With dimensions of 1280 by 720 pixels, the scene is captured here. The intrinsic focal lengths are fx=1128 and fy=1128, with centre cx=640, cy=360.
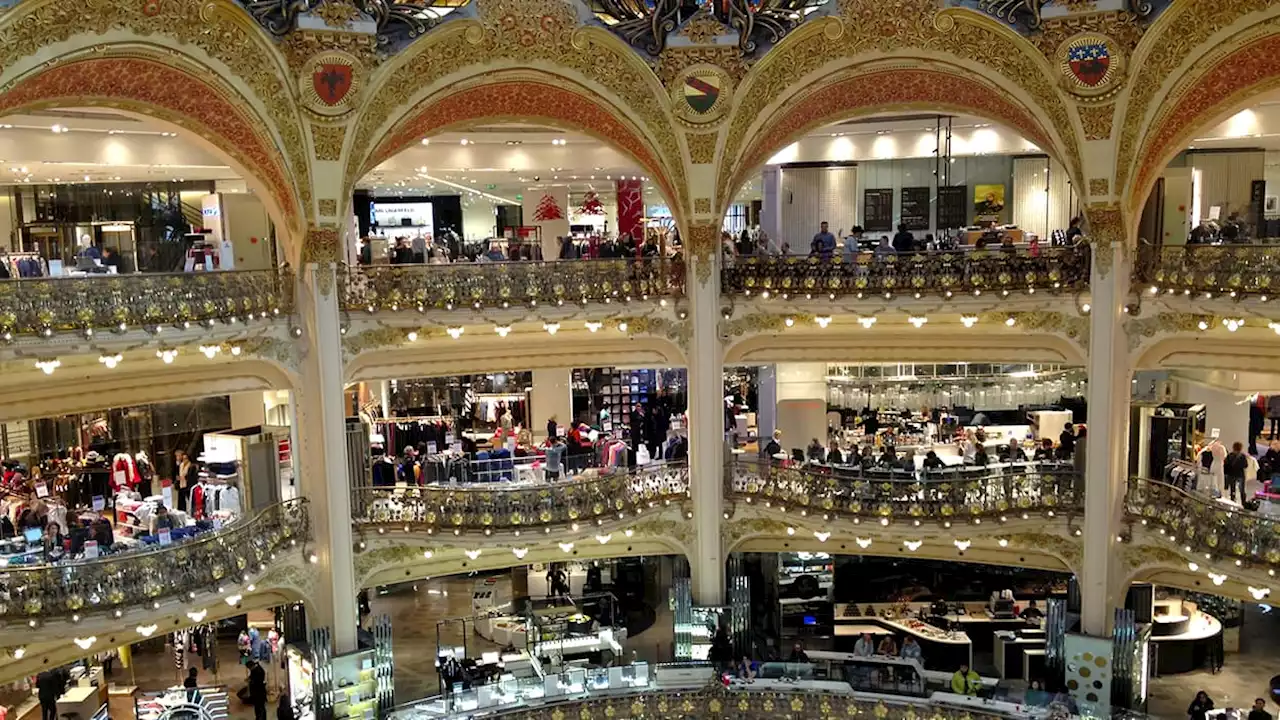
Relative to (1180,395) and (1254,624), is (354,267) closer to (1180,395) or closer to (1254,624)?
(1180,395)

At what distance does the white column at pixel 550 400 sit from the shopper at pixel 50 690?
38.7ft

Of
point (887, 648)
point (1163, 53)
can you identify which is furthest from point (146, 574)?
point (1163, 53)

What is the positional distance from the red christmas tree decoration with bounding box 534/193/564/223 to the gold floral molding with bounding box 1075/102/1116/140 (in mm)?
12794

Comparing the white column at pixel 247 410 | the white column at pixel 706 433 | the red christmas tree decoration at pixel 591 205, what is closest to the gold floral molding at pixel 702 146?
the white column at pixel 706 433

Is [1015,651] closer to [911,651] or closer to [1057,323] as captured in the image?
[911,651]

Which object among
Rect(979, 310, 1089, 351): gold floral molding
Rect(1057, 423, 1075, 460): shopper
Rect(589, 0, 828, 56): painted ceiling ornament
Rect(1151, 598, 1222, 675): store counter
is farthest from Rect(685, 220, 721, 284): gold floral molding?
Rect(1151, 598, 1222, 675): store counter

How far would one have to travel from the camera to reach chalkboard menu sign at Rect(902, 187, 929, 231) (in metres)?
→ 25.9

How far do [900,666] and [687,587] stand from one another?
4.20 m

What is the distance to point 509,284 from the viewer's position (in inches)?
794

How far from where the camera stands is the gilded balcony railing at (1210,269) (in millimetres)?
17078

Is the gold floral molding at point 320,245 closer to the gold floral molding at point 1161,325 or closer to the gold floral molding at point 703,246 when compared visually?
the gold floral molding at point 703,246

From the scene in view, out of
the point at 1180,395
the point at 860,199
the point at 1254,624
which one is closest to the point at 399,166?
the point at 860,199

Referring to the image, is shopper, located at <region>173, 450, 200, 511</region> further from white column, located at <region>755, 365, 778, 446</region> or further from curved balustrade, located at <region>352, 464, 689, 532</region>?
white column, located at <region>755, 365, 778, 446</region>

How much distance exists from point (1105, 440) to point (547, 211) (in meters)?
14.0
